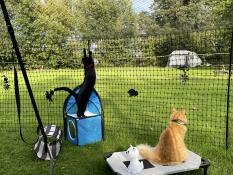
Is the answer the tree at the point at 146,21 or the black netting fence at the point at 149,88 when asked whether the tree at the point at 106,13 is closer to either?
the tree at the point at 146,21

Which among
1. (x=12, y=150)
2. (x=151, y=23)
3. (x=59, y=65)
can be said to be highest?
(x=151, y=23)

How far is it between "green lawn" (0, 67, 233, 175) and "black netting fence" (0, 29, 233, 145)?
1cm

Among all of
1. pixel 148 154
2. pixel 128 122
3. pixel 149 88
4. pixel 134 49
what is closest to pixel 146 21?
pixel 149 88

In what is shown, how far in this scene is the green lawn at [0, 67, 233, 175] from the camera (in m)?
3.99

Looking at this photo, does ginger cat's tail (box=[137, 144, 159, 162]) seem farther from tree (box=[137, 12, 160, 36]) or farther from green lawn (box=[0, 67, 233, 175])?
tree (box=[137, 12, 160, 36])

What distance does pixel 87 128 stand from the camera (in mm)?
4566

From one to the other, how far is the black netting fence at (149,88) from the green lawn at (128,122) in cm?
1

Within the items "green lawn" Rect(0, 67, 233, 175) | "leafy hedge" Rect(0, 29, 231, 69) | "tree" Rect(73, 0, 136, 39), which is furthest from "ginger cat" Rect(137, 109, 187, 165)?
"tree" Rect(73, 0, 136, 39)

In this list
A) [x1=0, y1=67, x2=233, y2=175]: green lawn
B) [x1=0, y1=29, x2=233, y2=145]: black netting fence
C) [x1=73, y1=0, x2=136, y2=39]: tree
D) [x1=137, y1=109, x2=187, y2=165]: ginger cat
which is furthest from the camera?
[x1=73, y1=0, x2=136, y2=39]: tree

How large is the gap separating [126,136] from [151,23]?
57.0 feet

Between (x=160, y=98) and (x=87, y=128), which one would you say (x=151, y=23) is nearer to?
(x=160, y=98)

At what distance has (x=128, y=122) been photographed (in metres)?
5.64

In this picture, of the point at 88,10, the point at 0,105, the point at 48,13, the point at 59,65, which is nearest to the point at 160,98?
the point at 59,65

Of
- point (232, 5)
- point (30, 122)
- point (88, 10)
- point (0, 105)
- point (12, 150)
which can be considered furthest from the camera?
point (88, 10)
